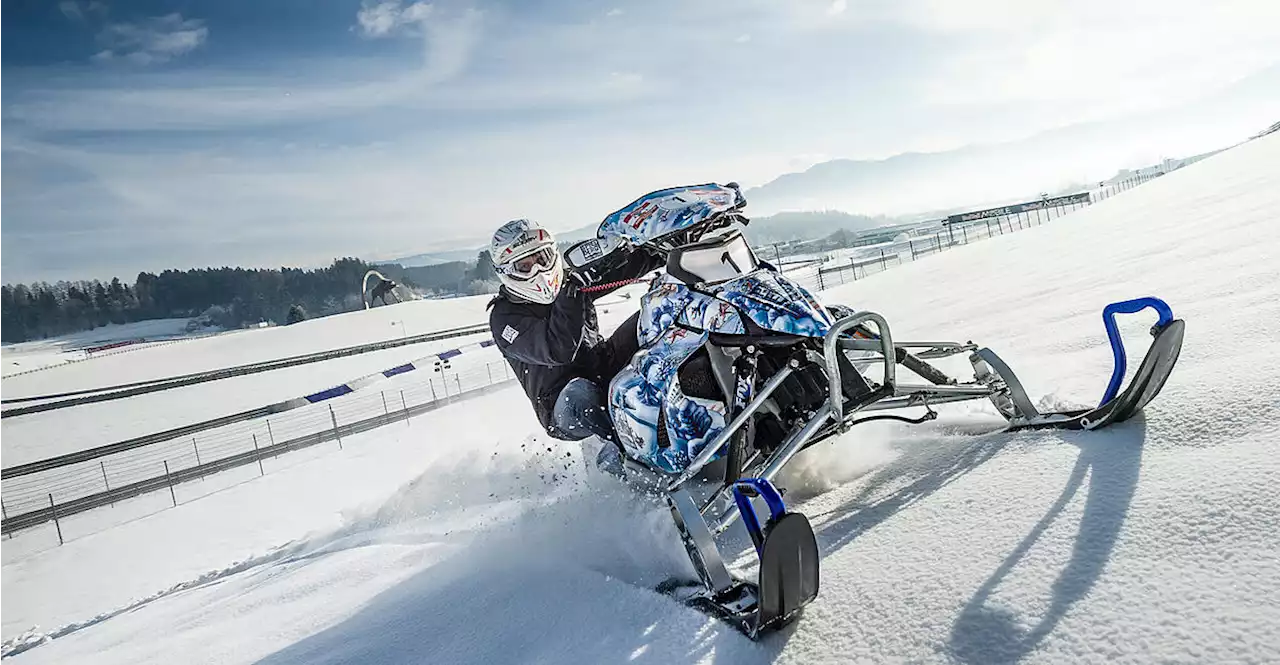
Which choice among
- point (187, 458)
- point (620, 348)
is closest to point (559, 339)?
point (620, 348)

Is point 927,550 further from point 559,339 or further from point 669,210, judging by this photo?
point 559,339

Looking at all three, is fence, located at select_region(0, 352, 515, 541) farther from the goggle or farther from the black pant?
the goggle

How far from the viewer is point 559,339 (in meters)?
4.22

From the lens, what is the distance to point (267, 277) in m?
82.0

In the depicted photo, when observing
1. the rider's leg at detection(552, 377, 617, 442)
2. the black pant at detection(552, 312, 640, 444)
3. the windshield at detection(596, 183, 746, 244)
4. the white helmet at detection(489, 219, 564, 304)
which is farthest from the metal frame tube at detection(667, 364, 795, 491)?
the white helmet at detection(489, 219, 564, 304)

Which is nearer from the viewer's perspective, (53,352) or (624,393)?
(624,393)

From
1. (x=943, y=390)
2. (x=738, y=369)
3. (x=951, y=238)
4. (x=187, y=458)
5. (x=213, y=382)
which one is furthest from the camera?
(x=951, y=238)

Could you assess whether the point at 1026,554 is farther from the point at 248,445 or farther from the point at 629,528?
the point at 248,445

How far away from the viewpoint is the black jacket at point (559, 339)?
4184 mm

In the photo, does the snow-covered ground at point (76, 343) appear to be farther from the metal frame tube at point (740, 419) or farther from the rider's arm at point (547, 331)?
the metal frame tube at point (740, 419)

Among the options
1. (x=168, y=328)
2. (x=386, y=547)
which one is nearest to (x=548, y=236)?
(x=386, y=547)

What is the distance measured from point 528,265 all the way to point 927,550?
2910mm

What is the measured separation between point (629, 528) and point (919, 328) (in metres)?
6.67

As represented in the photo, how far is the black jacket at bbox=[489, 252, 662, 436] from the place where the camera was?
418cm
